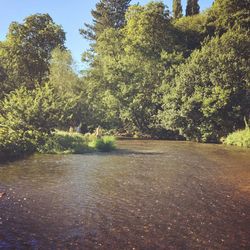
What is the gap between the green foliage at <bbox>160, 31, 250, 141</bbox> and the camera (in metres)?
38.5

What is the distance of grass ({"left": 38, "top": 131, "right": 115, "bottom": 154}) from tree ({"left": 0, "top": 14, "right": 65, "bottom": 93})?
25473 millimetres

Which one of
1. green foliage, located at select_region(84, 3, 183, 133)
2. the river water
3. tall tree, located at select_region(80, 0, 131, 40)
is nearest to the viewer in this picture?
the river water

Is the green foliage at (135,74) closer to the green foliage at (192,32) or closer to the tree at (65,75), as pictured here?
the green foliage at (192,32)

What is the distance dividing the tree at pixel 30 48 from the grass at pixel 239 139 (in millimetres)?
27059

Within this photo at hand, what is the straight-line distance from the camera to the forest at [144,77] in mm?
35062

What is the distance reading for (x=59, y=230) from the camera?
10.1 meters

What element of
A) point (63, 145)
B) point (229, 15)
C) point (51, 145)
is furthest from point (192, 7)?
point (51, 145)

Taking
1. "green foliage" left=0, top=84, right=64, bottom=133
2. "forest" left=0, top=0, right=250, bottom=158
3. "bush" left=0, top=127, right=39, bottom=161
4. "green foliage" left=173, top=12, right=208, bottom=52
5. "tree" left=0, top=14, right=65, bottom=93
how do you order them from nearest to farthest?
"bush" left=0, top=127, right=39, bottom=161 → "green foliage" left=0, top=84, right=64, bottom=133 → "forest" left=0, top=0, right=250, bottom=158 → "green foliage" left=173, top=12, right=208, bottom=52 → "tree" left=0, top=14, right=65, bottom=93

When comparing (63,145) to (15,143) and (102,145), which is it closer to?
(102,145)

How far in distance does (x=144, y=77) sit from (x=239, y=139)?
15.3 meters

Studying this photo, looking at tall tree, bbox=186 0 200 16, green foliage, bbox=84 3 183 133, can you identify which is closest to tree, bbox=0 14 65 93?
green foliage, bbox=84 3 183 133

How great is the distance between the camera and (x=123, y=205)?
12711 millimetres

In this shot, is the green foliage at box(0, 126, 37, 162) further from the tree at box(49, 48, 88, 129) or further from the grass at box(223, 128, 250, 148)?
the tree at box(49, 48, 88, 129)

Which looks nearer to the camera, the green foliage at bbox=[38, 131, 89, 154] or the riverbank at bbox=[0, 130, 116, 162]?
the riverbank at bbox=[0, 130, 116, 162]
